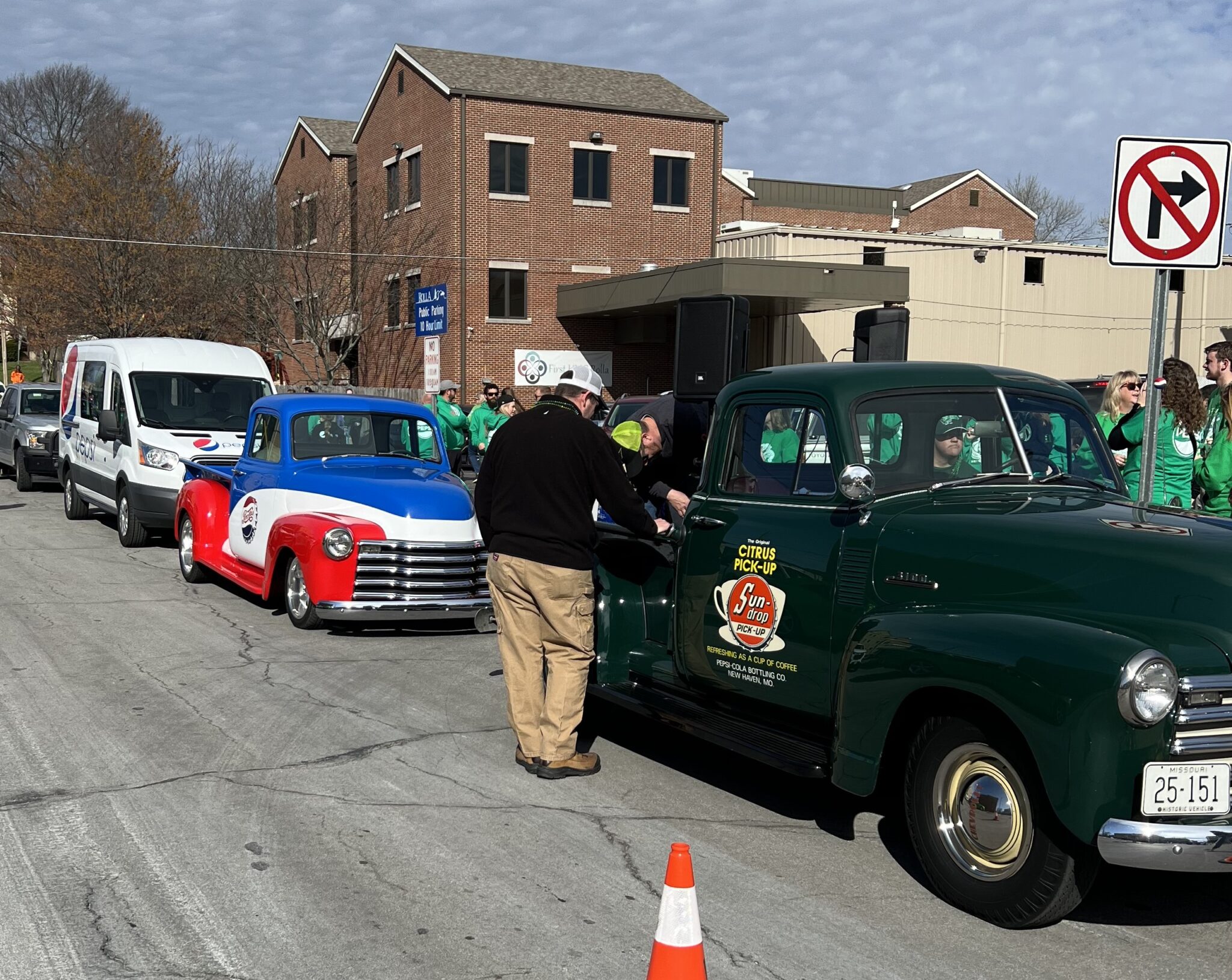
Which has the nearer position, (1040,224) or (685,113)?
(685,113)

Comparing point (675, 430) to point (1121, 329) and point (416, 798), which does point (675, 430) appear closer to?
point (416, 798)

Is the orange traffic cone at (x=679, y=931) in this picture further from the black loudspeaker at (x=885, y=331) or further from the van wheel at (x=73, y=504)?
the van wheel at (x=73, y=504)

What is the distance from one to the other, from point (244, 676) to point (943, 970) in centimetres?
561

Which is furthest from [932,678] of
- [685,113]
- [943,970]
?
[685,113]

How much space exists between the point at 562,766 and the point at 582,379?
1971 millimetres

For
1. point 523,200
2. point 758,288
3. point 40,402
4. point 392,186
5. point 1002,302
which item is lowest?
point 40,402

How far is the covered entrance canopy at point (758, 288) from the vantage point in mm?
31750

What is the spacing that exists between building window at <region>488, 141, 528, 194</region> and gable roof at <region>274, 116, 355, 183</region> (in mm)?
10013

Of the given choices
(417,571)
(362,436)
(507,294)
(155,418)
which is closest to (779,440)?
(417,571)

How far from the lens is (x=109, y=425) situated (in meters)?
15.4

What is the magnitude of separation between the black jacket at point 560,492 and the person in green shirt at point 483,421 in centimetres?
958

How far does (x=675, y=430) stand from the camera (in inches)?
329

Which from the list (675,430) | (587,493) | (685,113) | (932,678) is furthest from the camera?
(685,113)

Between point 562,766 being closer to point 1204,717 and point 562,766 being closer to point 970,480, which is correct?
point 970,480
